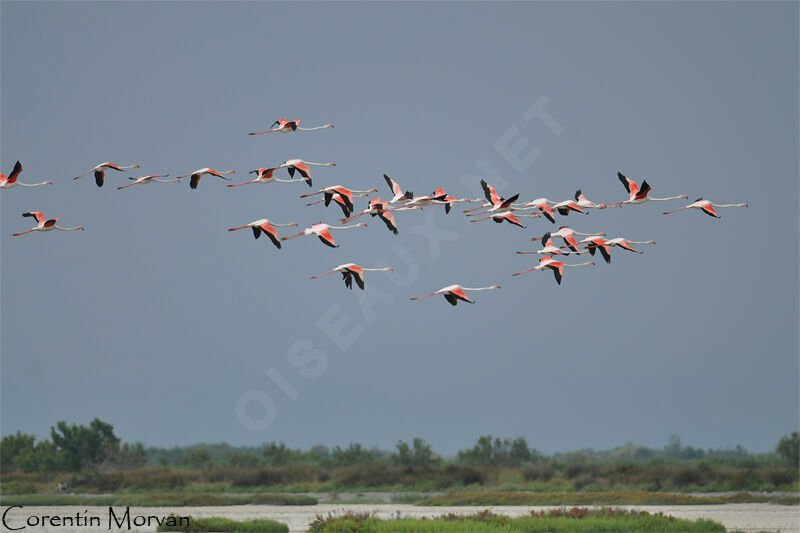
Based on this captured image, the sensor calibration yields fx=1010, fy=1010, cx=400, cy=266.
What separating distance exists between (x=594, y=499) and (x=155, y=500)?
79.5 feet

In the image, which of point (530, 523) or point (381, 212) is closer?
point (381, 212)

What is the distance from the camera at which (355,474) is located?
70.1m

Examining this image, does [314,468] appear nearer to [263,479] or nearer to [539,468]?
[263,479]

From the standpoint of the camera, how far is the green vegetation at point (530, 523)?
120 ft

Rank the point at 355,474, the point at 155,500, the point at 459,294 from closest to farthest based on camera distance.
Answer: the point at 459,294 → the point at 155,500 → the point at 355,474

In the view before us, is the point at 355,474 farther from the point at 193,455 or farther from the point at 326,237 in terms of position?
the point at 326,237

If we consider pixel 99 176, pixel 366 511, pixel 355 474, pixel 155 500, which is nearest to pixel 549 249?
pixel 99 176

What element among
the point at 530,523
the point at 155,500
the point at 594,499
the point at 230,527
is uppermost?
the point at 155,500

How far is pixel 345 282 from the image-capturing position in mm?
28203

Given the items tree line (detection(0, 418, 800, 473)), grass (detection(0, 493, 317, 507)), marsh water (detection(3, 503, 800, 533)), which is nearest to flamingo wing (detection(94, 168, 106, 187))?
marsh water (detection(3, 503, 800, 533))

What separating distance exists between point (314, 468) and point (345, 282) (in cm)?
4937

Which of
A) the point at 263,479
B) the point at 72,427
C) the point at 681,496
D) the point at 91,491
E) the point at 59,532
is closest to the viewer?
the point at 59,532

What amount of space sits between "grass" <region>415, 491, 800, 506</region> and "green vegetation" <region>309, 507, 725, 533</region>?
11911 millimetres

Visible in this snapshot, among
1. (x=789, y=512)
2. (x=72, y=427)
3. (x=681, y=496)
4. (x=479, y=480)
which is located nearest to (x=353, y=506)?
(x=479, y=480)
